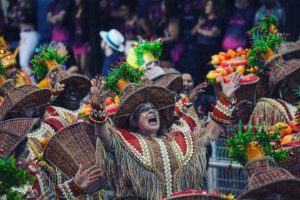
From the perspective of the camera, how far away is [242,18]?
16453 mm

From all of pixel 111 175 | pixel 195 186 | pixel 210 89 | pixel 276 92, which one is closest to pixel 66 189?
pixel 111 175

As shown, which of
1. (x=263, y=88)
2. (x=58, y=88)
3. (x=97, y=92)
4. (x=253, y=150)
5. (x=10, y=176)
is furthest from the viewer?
(x=58, y=88)

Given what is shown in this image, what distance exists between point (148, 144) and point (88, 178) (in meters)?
0.68

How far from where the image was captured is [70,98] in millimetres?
13773

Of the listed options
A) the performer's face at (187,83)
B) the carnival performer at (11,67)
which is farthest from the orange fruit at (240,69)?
the carnival performer at (11,67)

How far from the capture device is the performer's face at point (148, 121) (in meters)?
11.4

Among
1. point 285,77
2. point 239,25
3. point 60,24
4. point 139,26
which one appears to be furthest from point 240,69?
point 60,24

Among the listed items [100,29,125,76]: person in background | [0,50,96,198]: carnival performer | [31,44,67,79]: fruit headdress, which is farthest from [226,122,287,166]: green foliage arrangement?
[100,29,125,76]: person in background

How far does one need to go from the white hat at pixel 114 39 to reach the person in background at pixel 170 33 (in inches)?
31.9

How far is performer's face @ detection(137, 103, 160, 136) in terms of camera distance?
11.4m

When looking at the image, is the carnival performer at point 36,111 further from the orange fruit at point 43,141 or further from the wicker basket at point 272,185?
the wicker basket at point 272,185

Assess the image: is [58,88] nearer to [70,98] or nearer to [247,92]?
[70,98]

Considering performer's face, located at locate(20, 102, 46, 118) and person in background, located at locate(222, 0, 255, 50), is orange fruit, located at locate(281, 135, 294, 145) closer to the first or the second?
performer's face, located at locate(20, 102, 46, 118)

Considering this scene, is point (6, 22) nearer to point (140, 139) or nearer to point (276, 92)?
point (276, 92)
